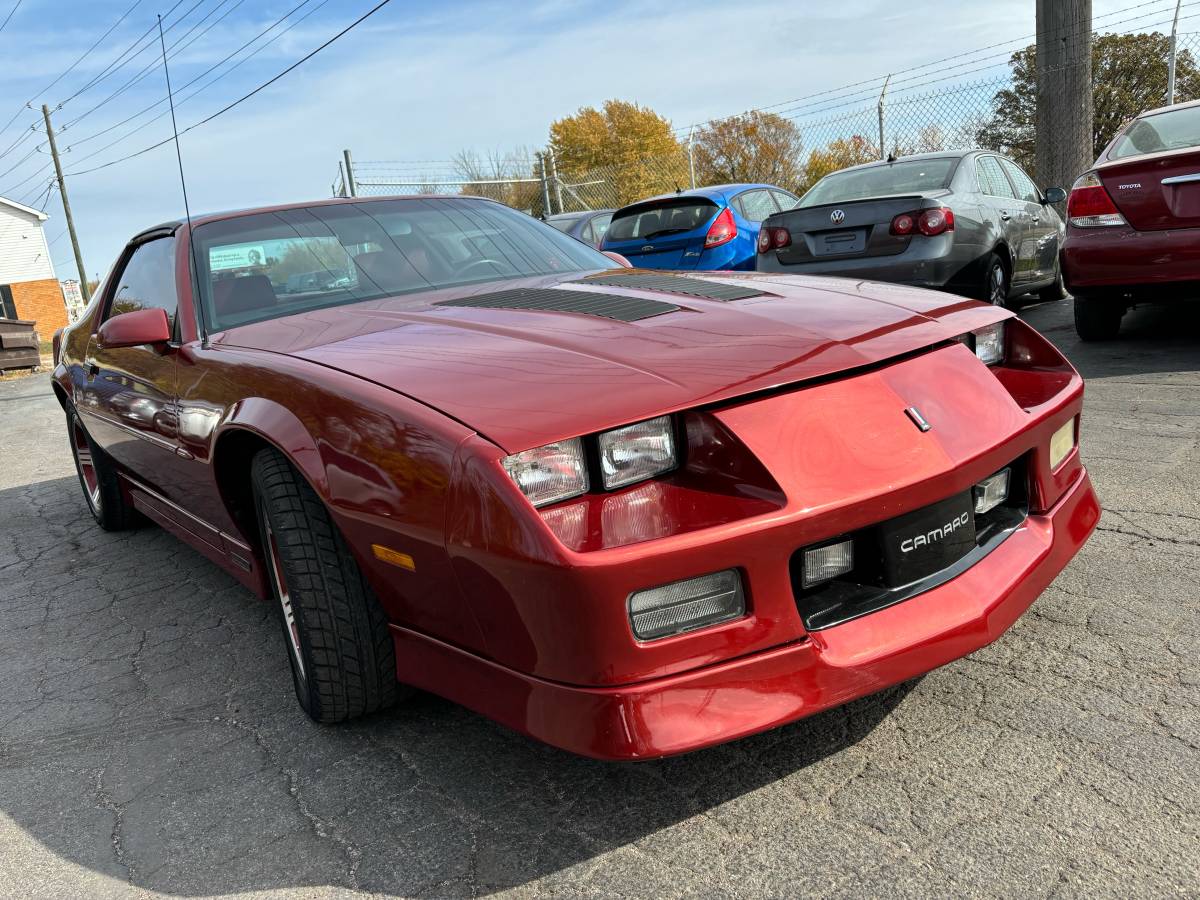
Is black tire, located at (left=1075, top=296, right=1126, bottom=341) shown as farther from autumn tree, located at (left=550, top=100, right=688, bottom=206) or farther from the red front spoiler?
autumn tree, located at (left=550, top=100, right=688, bottom=206)

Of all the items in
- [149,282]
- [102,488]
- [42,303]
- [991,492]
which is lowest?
[42,303]

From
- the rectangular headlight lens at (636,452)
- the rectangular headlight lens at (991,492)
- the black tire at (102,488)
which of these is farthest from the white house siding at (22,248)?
the rectangular headlight lens at (991,492)

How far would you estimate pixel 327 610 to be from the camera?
7.33 ft

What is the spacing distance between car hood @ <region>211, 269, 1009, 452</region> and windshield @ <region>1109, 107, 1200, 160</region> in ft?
12.5

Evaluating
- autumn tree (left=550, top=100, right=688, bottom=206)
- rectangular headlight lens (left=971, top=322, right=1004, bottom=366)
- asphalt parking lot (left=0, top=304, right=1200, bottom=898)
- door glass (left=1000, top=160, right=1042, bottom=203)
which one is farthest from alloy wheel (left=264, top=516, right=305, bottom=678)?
autumn tree (left=550, top=100, right=688, bottom=206)

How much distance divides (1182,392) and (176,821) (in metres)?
4.68

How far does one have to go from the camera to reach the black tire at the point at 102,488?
4555 mm

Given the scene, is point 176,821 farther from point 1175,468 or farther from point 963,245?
point 963,245

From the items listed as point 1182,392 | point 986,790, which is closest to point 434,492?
point 986,790

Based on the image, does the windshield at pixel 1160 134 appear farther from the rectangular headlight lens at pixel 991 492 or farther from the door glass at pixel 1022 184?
the rectangular headlight lens at pixel 991 492

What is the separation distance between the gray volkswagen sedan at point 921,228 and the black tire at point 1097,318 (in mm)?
596

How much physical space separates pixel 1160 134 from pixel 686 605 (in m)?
5.41

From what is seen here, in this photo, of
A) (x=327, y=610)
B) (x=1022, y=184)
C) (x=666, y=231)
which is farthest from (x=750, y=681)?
(x=666, y=231)

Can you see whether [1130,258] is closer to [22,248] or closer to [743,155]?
[743,155]
